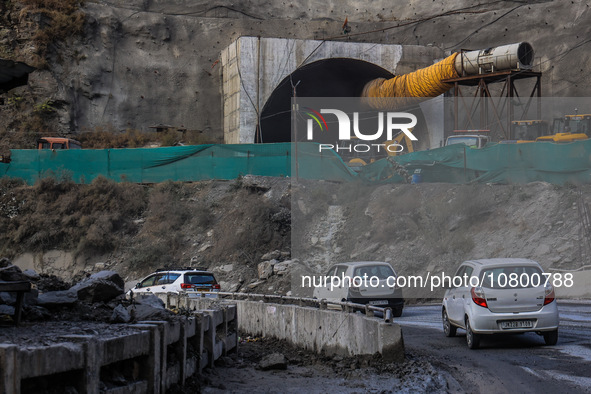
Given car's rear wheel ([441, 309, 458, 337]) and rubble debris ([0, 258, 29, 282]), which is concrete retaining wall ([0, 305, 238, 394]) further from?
car's rear wheel ([441, 309, 458, 337])

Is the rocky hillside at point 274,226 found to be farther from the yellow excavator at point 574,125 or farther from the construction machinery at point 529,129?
the construction machinery at point 529,129

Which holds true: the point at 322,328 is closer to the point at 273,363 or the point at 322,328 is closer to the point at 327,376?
the point at 273,363

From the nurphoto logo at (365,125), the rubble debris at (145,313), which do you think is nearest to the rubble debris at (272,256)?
the nurphoto logo at (365,125)

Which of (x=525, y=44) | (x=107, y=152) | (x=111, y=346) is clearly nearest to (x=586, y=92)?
(x=525, y=44)

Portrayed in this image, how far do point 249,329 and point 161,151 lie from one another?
20.9 meters

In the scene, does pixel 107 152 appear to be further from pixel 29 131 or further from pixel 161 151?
pixel 29 131

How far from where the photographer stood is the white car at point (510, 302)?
41.2 ft

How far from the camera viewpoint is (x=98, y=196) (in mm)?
36188

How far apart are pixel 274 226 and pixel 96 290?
72.1 feet

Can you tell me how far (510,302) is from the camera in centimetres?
1263

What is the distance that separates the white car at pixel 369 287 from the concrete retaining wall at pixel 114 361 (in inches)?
343

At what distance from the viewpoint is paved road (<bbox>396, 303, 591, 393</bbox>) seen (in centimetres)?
936

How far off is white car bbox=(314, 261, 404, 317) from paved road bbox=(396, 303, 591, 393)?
7.63 feet

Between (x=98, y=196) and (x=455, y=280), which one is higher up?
(x=98, y=196)
